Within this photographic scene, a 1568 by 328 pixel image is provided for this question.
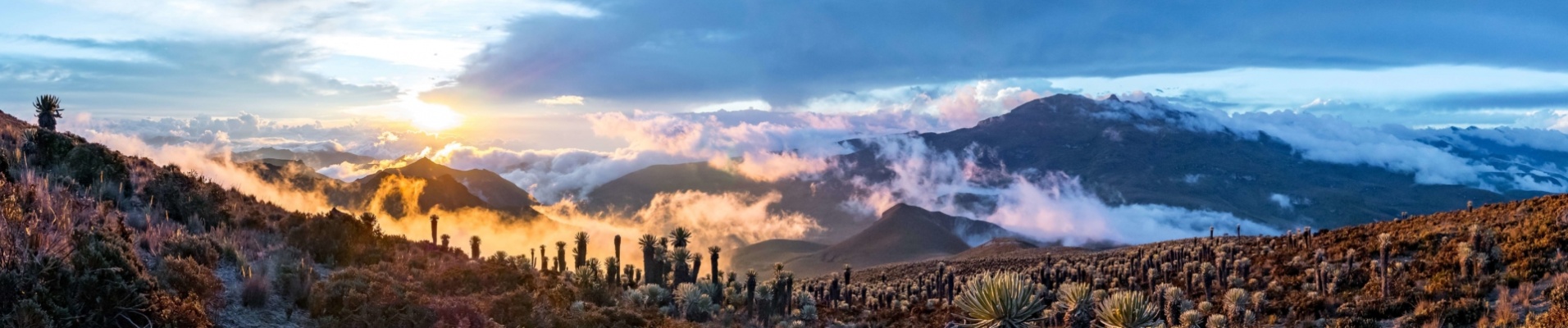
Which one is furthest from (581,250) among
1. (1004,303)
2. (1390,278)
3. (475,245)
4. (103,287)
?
(1390,278)

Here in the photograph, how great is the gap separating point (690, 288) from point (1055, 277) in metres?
23.4

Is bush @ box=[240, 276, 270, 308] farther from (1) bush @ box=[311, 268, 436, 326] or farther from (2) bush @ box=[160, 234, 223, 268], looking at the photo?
(2) bush @ box=[160, 234, 223, 268]

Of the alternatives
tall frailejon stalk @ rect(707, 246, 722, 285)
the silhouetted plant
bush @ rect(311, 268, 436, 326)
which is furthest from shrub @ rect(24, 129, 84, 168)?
the silhouetted plant

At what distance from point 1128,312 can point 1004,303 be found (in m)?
1.69

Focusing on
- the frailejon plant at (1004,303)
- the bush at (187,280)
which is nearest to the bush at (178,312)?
the bush at (187,280)

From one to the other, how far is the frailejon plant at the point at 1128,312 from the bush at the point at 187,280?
11.8 meters

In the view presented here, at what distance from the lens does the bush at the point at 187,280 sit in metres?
10.8

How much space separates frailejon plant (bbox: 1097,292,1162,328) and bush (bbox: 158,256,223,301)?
38.6 ft

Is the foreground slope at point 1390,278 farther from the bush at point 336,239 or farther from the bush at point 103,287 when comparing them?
the bush at point 336,239

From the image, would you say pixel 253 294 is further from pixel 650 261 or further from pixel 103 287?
pixel 650 261

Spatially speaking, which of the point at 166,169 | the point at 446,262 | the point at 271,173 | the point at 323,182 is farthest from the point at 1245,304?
the point at 323,182

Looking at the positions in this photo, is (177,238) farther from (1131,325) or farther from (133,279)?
(1131,325)

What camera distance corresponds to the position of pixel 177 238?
44.3 ft

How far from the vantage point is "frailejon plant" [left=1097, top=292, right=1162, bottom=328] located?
10.2 m
